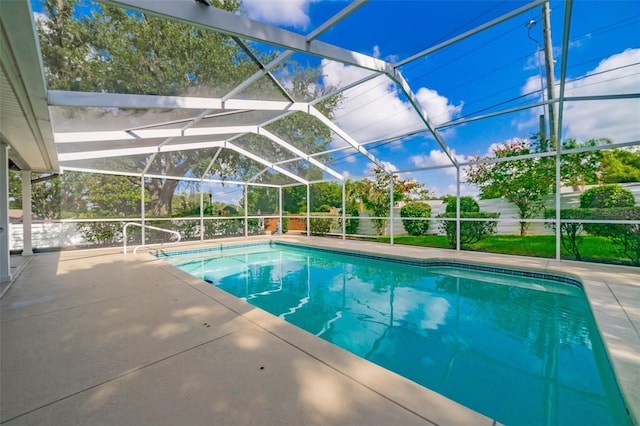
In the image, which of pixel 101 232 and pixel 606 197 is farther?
pixel 101 232

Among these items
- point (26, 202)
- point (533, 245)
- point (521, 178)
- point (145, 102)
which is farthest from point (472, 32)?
point (26, 202)

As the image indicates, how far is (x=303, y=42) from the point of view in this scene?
3.28 meters

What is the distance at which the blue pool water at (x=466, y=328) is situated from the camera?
2.17 meters

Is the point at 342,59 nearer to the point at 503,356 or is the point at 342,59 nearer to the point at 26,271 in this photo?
the point at 503,356

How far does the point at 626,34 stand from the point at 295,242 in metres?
8.96

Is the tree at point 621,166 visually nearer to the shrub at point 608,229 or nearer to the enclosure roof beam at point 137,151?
the shrub at point 608,229

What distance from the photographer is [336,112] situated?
20.6 feet

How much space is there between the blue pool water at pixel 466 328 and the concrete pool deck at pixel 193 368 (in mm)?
383

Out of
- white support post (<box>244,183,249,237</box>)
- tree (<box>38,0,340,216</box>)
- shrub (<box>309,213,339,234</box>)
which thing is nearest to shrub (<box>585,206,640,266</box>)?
tree (<box>38,0,340,216</box>)

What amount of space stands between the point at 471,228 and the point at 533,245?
5.33 ft

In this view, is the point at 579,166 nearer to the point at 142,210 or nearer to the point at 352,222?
the point at 352,222

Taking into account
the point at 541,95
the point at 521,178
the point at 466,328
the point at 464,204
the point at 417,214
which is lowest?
the point at 466,328

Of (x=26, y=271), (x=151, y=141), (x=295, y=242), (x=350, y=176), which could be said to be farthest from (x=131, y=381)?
(x=350, y=176)

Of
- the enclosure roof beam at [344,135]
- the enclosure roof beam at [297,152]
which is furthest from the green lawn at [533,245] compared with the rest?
the enclosure roof beam at [297,152]
